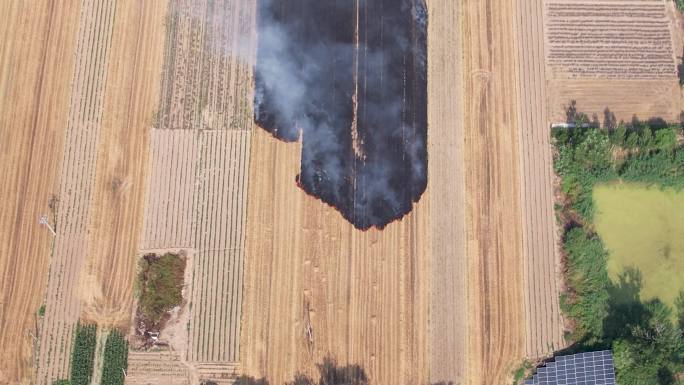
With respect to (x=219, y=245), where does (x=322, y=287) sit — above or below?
below

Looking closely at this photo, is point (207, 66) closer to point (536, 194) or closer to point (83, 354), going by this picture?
point (83, 354)

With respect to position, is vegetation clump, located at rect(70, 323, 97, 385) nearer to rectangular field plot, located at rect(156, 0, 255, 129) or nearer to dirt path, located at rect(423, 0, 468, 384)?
rectangular field plot, located at rect(156, 0, 255, 129)

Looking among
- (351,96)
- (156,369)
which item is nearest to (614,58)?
(351,96)

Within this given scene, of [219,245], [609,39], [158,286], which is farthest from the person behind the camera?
[609,39]

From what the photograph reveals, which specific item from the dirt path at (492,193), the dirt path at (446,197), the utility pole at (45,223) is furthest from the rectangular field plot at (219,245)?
the dirt path at (492,193)

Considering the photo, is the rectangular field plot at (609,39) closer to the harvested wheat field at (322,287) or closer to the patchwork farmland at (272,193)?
the patchwork farmland at (272,193)

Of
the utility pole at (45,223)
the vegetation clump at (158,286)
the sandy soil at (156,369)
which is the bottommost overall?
the sandy soil at (156,369)

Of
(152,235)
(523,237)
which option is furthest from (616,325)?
(152,235)
